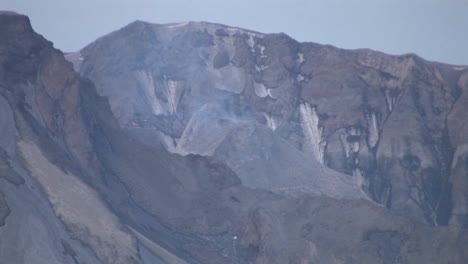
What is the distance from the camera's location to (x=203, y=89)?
9088cm

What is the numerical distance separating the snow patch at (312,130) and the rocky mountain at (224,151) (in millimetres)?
159

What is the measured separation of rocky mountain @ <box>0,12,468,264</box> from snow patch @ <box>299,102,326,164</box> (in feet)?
0.52

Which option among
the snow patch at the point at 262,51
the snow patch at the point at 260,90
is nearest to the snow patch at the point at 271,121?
the snow patch at the point at 260,90

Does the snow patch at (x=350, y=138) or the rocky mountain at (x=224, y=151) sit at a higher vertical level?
the rocky mountain at (x=224, y=151)

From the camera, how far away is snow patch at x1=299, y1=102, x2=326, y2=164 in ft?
277

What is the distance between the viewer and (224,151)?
236 feet

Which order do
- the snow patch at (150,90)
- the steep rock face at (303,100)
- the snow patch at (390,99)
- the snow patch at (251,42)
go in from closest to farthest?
the steep rock face at (303,100), the snow patch at (390,99), the snow patch at (150,90), the snow patch at (251,42)

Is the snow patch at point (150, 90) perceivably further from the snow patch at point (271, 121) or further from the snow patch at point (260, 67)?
the snow patch at point (260, 67)

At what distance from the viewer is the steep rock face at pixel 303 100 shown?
79.6 meters

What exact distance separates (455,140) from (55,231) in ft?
160

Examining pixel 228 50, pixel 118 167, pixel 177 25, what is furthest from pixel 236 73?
pixel 118 167

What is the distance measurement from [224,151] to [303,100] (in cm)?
1934

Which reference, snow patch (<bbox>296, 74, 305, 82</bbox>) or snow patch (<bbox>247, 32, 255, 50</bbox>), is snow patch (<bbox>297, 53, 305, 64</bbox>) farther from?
snow patch (<bbox>247, 32, 255, 50</bbox>)

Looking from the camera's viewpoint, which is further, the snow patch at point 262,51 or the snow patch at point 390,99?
the snow patch at point 262,51
